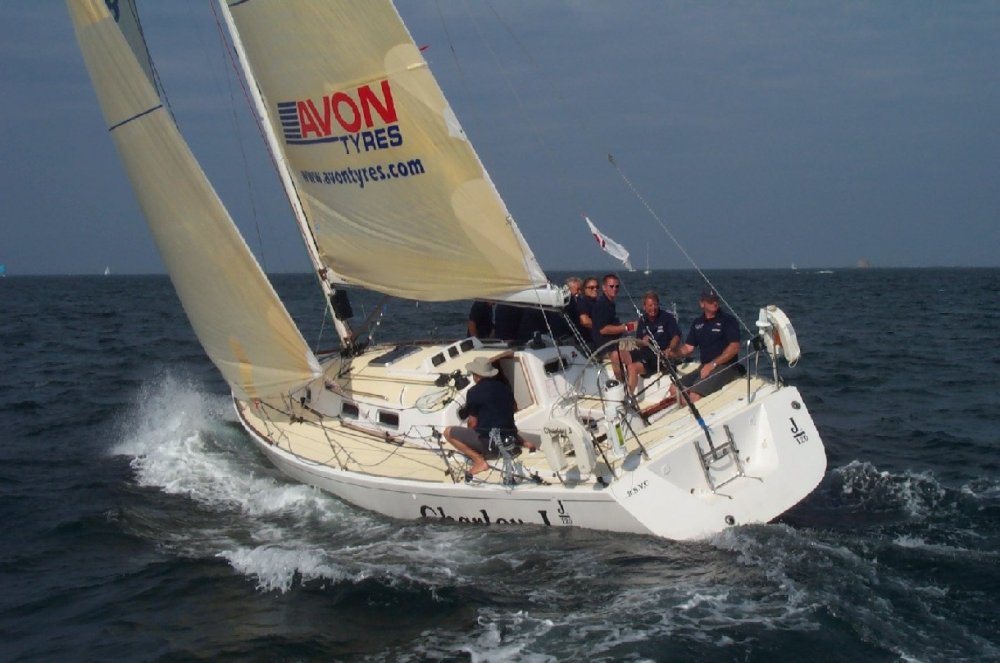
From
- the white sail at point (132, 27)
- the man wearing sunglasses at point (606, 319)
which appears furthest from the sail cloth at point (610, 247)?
the white sail at point (132, 27)

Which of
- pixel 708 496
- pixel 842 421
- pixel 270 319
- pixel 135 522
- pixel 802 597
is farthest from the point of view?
pixel 842 421

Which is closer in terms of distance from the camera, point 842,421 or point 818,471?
point 818,471

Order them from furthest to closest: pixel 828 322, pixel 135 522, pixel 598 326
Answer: pixel 828 322 < pixel 598 326 < pixel 135 522

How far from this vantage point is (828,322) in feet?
91.6

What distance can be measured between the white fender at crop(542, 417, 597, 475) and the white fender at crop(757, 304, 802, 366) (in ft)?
Answer: 6.54

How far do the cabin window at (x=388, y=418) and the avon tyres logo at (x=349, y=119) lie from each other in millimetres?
2733

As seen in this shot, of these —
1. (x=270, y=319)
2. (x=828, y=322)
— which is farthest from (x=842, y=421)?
Answer: (x=828, y=322)

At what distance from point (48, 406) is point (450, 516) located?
33.2 ft

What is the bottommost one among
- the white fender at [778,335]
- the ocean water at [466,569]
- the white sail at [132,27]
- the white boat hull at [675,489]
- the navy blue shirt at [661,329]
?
the ocean water at [466,569]

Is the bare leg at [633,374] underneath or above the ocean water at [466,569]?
above

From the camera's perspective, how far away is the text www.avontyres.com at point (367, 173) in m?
9.23

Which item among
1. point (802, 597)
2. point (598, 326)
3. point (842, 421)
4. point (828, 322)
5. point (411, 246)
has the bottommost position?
point (828, 322)

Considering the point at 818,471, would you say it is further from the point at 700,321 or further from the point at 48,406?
the point at 48,406

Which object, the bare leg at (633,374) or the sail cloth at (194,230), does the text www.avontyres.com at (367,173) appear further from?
the bare leg at (633,374)
